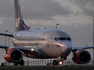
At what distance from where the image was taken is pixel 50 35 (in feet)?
132

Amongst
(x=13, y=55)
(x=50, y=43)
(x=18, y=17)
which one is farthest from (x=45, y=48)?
(x=18, y=17)

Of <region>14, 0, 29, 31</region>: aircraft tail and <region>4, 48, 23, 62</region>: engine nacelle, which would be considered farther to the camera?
<region>14, 0, 29, 31</region>: aircraft tail

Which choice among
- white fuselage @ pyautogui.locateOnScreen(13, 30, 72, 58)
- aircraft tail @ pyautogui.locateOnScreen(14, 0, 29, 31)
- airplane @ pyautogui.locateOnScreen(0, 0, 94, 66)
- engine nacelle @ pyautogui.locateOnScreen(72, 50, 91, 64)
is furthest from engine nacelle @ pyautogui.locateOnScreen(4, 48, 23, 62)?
aircraft tail @ pyautogui.locateOnScreen(14, 0, 29, 31)

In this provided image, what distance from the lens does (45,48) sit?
1612 inches

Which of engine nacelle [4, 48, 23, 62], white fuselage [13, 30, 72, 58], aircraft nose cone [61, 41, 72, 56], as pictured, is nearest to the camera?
aircraft nose cone [61, 41, 72, 56]

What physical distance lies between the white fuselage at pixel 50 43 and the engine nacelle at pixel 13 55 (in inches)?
132

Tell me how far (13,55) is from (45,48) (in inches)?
169

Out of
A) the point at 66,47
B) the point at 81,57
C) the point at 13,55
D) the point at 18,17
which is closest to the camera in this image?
the point at 66,47

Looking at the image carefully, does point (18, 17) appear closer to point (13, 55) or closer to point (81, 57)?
point (81, 57)

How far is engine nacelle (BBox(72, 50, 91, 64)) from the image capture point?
43.4 metres

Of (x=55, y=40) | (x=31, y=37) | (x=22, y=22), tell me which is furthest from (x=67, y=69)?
(x=22, y=22)

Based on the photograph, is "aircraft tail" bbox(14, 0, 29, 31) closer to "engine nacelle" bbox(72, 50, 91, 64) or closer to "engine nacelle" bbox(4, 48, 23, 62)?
"engine nacelle" bbox(72, 50, 91, 64)

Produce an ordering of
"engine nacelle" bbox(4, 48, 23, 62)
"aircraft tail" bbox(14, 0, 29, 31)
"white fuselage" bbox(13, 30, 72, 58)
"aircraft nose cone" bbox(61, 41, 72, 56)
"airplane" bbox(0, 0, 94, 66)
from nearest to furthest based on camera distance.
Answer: "aircraft nose cone" bbox(61, 41, 72, 56) → "white fuselage" bbox(13, 30, 72, 58) → "airplane" bbox(0, 0, 94, 66) → "engine nacelle" bbox(4, 48, 23, 62) → "aircraft tail" bbox(14, 0, 29, 31)

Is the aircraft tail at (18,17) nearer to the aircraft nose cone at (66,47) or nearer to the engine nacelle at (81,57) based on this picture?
the engine nacelle at (81,57)
